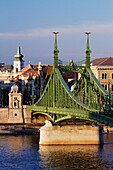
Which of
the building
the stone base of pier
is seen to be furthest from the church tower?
the stone base of pier

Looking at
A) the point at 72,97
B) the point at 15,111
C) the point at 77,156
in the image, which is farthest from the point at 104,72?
the point at 77,156

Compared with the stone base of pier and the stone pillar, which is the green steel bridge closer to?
the stone base of pier

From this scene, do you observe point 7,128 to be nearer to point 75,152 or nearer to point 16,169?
point 75,152

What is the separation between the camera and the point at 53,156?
105 metres

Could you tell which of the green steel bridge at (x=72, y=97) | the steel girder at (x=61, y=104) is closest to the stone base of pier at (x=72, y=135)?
the green steel bridge at (x=72, y=97)

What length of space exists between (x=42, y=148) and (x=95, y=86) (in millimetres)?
15710

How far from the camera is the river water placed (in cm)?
9706

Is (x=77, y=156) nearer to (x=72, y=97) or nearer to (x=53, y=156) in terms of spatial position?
(x=53, y=156)

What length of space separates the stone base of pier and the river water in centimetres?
185

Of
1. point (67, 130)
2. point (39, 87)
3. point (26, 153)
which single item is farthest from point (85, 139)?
point (39, 87)

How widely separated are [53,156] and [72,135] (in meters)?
14.1

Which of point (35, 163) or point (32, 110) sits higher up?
point (32, 110)

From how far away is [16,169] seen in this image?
311 ft

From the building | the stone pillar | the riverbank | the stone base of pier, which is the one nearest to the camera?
the stone base of pier
